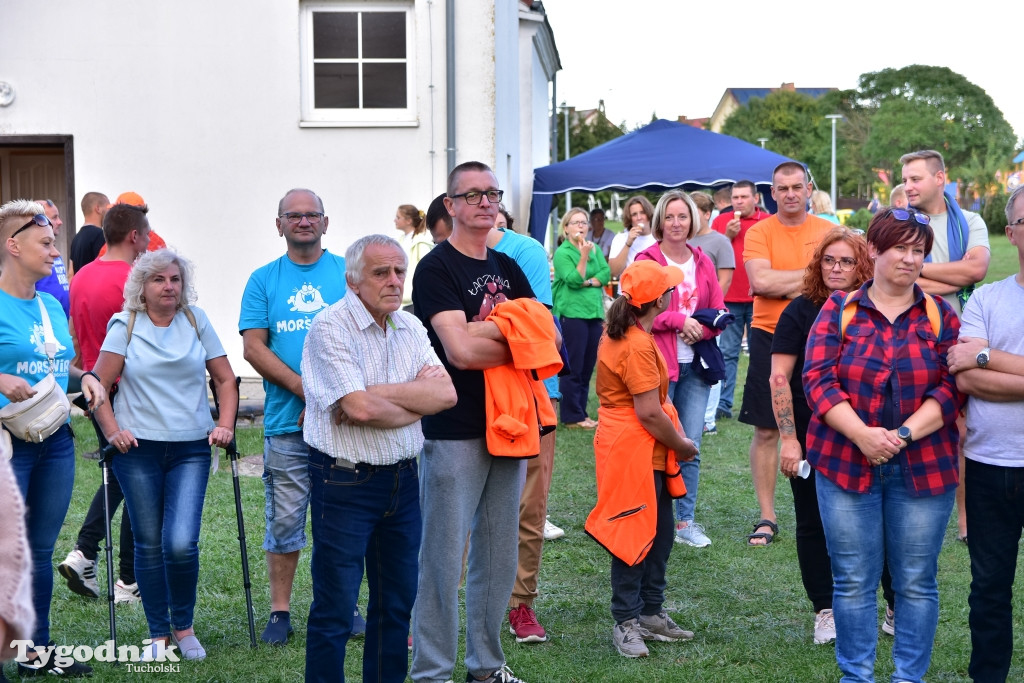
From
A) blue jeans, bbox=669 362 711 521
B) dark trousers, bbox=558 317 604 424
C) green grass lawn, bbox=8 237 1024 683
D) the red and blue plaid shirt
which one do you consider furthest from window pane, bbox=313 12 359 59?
the red and blue plaid shirt

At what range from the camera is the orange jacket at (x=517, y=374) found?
168 inches

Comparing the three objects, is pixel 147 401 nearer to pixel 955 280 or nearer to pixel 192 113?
pixel 955 280

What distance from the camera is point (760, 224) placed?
6.42 m

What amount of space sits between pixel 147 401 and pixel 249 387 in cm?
792

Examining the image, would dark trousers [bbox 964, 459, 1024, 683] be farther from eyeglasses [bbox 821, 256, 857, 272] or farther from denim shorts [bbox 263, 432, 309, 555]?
denim shorts [bbox 263, 432, 309, 555]

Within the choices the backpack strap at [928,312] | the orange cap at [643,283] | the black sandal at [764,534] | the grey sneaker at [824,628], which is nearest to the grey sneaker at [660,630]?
the grey sneaker at [824,628]

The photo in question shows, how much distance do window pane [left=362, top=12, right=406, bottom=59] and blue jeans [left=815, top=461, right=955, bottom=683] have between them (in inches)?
377

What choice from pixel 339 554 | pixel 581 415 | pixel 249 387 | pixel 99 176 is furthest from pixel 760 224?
pixel 99 176

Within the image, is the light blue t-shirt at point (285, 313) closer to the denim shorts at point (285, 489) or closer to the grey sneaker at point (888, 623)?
the denim shorts at point (285, 489)

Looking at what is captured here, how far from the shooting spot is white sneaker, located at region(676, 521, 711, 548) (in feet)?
23.0

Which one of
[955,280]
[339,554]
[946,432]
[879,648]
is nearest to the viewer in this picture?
[339,554]

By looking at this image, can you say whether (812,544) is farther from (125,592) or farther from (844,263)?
(125,592)

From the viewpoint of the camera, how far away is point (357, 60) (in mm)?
12539

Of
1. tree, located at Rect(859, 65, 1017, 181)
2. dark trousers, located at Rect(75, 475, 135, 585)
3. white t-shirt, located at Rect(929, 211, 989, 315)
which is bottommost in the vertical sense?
dark trousers, located at Rect(75, 475, 135, 585)
